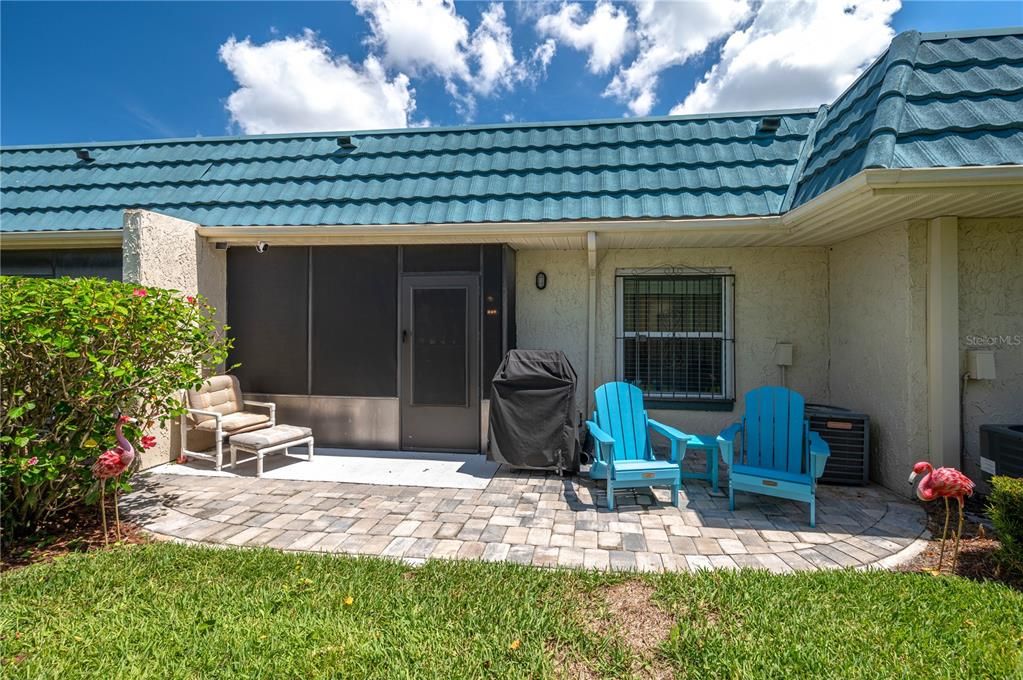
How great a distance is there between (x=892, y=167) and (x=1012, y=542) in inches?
110

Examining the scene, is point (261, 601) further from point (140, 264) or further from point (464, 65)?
point (464, 65)

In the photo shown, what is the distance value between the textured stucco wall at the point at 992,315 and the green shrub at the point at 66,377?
743cm

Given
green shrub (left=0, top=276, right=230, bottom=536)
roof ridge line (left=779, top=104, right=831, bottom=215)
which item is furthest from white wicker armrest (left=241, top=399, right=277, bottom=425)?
roof ridge line (left=779, top=104, right=831, bottom=215)

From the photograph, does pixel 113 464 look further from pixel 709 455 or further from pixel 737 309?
pixel 737 309

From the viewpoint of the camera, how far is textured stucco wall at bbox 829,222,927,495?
14.3ft

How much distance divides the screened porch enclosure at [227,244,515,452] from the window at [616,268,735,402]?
1727 millimetres

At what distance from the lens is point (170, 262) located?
5484 millimetres

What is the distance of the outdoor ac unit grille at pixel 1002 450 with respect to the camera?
3.78 meters

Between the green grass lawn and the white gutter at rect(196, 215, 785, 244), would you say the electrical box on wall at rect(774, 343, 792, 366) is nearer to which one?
the white gutter at rect(196, 215, 785, 244)

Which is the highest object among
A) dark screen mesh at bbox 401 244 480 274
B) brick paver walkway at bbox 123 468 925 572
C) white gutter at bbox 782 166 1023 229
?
white gutter at bbox 782 166 1023 229

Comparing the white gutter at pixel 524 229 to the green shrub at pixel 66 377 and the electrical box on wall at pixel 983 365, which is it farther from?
the green shrub at pixel 66 377

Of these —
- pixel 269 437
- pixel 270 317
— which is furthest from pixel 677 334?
pixel 270 317

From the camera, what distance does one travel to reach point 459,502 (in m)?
4.22

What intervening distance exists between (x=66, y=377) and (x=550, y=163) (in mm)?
5810
